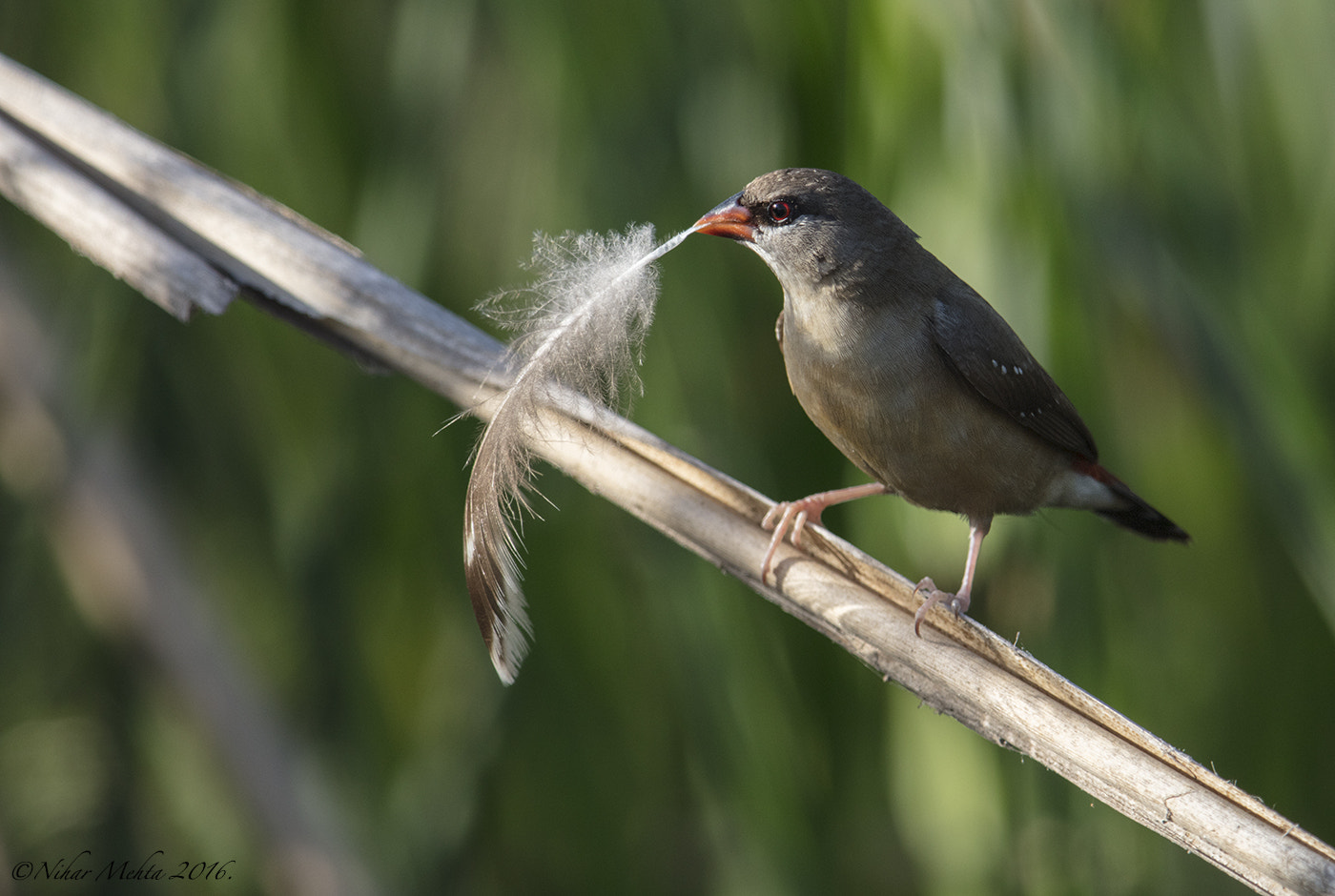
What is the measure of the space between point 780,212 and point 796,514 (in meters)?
0.57

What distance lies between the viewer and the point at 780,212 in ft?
6.51

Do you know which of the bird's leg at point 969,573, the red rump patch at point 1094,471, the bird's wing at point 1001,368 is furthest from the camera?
the red rump patch at point 1094,471

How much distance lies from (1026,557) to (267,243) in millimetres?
1826

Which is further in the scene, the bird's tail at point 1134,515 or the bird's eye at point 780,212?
the bird's tail at point 1134,515

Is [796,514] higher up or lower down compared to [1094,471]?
lower down

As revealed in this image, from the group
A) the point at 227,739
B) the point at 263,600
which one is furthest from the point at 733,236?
the point at 263,600

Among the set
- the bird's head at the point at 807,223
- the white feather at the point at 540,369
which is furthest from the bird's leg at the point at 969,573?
the white feather at the point at 540,369

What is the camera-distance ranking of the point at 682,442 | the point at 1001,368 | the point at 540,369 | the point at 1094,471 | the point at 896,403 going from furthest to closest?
1. the point at 682,442
2. the point at 1094,471
3. the point at 1001,368
4. the point at 896,403
5. the point at 540,369

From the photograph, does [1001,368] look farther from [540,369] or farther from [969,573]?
[540,369]

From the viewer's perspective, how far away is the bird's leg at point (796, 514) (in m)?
1.63

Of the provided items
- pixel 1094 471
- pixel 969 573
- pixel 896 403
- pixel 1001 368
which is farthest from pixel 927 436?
pixel 1094 471

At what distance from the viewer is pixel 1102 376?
246cm

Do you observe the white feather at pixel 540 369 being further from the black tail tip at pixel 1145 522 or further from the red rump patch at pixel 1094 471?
the black tail tip at pixel 1145 522

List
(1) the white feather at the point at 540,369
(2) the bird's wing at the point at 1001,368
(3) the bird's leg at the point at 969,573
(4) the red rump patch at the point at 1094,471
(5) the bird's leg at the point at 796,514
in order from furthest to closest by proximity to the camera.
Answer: (4) the red rump patch at the point at 1094,471 < (2) the bird's wing at the point at 1001,368 < (3) the bird's leg at the point at 969,573 < (5) the bird's leg at the point at 796,514 < (1) the white feather at the point at 540,369
